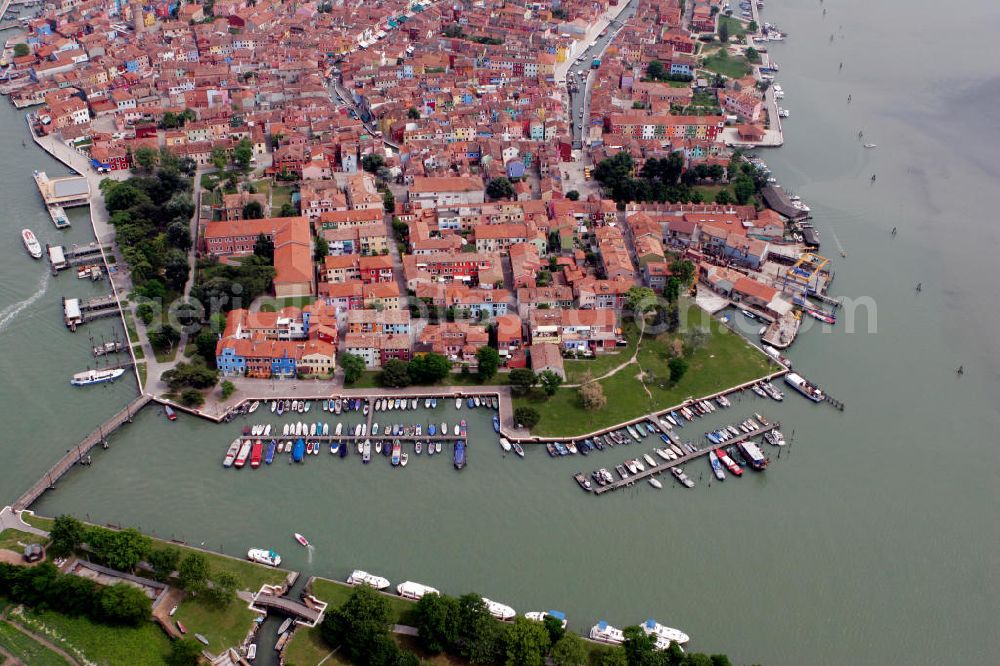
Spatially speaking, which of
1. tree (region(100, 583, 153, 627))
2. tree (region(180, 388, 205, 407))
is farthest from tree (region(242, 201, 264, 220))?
tree (region(100, 583, 153, 627))

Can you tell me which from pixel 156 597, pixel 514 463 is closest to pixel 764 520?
pixel 514 463

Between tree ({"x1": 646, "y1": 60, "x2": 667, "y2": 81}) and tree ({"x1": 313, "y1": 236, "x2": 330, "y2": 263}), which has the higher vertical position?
tree ({"x1": 646, "y1": 60, "x2": 667, "y2": 81})

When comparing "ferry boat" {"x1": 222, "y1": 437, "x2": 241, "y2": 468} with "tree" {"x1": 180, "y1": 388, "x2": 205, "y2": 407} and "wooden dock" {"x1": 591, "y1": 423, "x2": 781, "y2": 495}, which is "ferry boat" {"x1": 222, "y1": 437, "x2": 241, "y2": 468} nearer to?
"tree" {"x1": 180, "y1": 388, "x2": 205, "y2": 407}

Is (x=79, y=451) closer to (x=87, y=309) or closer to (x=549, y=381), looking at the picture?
(x=87, y=309)

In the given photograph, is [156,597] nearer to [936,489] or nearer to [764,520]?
[764,520]

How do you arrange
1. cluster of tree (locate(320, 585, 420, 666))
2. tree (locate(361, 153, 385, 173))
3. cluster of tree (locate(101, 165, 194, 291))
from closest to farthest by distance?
1. cluster of tree (locate(320, 585, 420, 666))
2. cluster of tree (locate(101, 165, 194, 291))
3. tree (locate(361, 153, 385, 173))

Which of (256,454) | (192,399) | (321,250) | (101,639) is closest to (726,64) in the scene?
(321,250)
